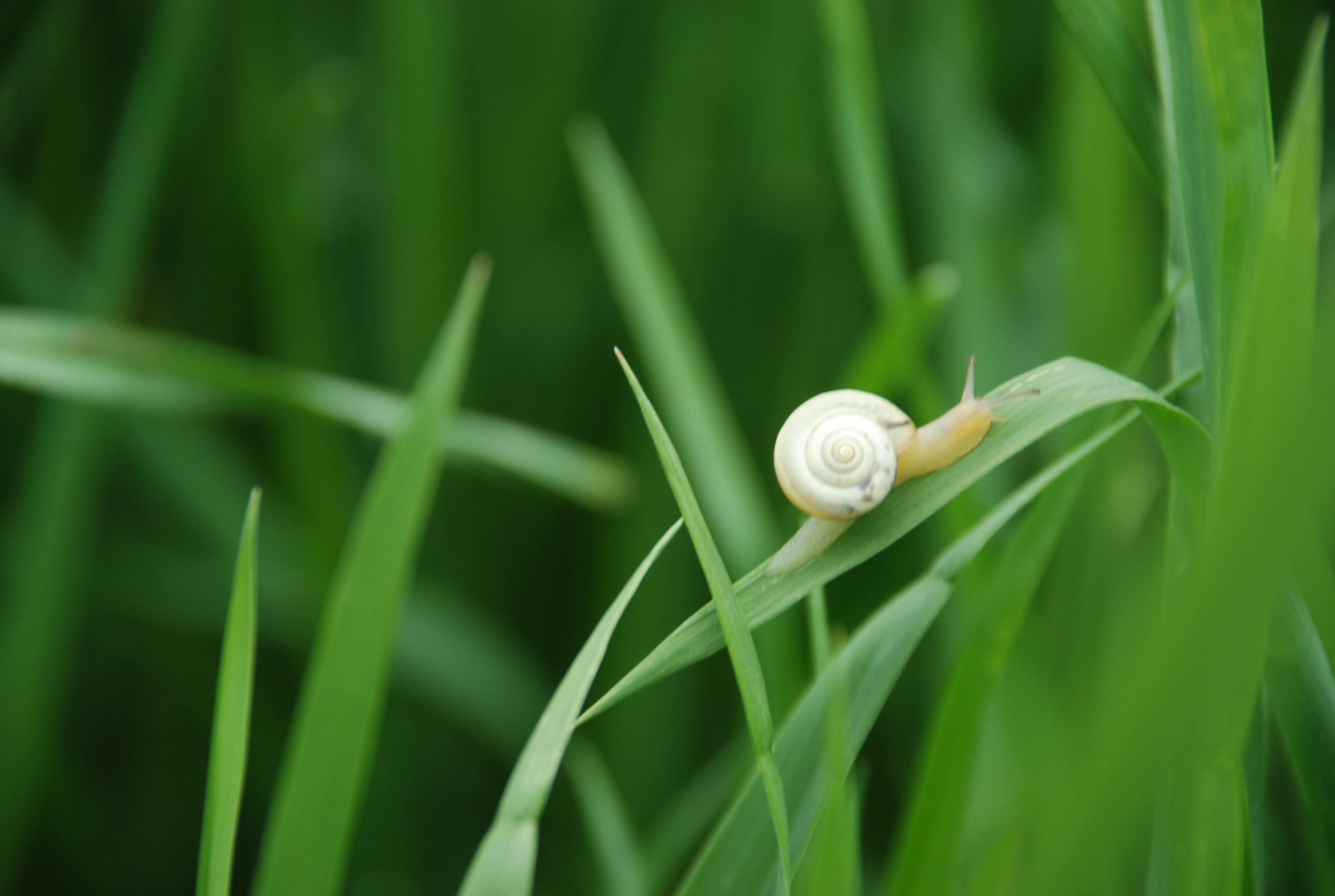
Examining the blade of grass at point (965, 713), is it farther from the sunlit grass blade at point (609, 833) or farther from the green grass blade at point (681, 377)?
the green grass blade at point (681, 377)

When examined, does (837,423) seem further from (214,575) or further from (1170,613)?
(214,575)

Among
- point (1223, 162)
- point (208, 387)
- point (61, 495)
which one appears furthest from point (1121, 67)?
point (61, 495)

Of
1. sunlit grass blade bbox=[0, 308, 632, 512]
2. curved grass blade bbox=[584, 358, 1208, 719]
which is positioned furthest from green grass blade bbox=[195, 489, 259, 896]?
sunlit grass blade bbox=[0, 308, 632, 512]

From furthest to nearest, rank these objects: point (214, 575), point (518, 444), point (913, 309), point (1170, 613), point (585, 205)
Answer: point (585, 205)
point (214, 575)
point (518, 444)
point (913, 309)
point (1170, 613)

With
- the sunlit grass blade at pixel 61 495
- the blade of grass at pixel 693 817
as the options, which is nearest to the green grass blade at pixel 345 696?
the blade of grass at pixel 693 817

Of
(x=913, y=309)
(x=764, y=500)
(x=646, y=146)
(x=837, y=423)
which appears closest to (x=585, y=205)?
(x=646, y=146)

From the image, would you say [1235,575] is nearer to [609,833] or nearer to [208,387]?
[609,833]
